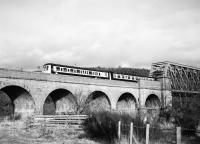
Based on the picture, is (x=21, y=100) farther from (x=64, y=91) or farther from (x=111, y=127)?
(x=111, y=127)

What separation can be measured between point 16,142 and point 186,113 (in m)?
11.6

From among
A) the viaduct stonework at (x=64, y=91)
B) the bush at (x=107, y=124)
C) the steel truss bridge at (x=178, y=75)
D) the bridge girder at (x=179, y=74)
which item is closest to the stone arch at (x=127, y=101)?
the viaduct stonework at (x=64, y=91)

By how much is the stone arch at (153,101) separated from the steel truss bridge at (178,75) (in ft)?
12.9

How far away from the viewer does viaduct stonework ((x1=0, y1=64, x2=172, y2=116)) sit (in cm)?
2911

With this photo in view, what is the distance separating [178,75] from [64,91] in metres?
31.4

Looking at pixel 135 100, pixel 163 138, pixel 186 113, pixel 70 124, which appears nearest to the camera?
pixel 163 138

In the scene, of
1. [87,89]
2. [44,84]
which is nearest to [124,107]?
[87,89]

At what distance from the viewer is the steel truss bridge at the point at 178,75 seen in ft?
173

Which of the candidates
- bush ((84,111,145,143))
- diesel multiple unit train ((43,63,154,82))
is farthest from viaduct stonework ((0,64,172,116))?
bush ((84,111,145,143))

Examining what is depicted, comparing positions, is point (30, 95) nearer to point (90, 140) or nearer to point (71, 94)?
point (71, 94)

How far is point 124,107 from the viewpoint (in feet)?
149

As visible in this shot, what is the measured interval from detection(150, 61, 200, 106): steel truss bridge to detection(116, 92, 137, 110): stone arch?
29.8 feet

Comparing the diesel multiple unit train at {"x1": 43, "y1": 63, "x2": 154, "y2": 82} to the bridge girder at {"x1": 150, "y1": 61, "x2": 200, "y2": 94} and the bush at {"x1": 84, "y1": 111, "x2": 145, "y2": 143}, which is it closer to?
the bridge girder at {"x1": 150, "y1": 61, "x2": 200, "y2": 94}

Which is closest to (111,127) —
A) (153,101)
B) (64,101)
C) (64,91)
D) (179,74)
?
(64,91)
